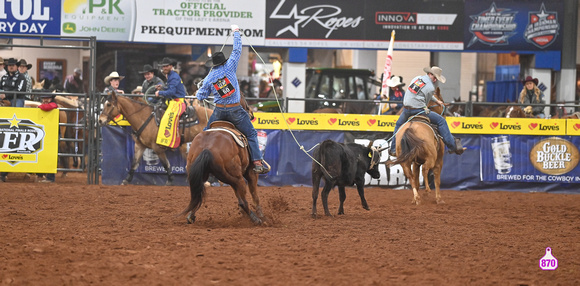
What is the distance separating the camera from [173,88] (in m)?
14.6

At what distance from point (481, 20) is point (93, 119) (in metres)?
11.5

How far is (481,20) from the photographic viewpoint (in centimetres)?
2136

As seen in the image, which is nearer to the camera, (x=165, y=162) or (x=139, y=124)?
(x=139, y=124)

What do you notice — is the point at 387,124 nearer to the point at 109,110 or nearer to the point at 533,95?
the point at 533,95

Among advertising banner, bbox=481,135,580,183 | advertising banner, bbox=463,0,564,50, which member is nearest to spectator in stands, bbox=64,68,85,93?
advertising banner, bbox=463,0,564,50

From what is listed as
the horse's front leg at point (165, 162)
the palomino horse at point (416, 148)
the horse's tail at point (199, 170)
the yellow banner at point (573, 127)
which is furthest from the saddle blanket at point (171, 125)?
the yellow banner at point (573, 127)

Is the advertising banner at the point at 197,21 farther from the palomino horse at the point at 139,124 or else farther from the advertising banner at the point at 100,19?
the palomino horse at the point at 139,124

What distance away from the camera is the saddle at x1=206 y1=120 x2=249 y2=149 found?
9.11 metres

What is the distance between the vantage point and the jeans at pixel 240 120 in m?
9.40

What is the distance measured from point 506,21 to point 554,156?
679 centimetres

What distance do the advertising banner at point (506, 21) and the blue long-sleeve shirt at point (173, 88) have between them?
978cm

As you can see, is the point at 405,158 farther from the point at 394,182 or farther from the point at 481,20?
the point at 481,20

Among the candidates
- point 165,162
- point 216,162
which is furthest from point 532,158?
point 216,162

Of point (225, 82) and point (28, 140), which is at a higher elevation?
point (225, 82)
